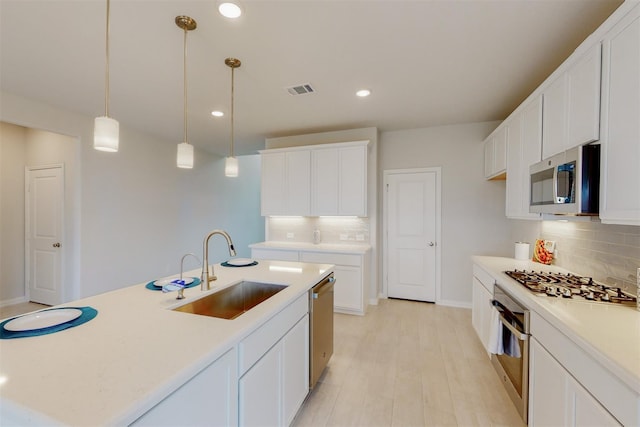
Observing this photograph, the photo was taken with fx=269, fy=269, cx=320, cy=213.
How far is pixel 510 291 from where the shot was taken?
1.97 m

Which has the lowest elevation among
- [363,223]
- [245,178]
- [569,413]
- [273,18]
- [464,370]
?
[464,370]

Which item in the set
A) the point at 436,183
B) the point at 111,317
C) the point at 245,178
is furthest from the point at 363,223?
the point at 245,178

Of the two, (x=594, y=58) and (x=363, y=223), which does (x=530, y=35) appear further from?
(x=363, y=223)

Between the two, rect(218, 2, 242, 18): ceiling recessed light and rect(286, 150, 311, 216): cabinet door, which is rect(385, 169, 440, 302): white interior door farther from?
rect(218, 2, 242, 18): ceiling recessed light

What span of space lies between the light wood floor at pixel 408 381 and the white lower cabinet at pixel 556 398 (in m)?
0.46

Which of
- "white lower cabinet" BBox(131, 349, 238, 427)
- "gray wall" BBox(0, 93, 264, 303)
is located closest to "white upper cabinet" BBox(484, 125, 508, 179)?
"white lower cabinet" BBox(131, 349, 238, 427)

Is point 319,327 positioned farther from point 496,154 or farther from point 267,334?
point 496,154

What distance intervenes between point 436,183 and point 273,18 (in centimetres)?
330

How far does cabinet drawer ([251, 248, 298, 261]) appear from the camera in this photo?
4027 millimetres

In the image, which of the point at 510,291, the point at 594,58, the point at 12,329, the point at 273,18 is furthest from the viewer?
the point at 510,291

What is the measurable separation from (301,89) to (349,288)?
103 inches

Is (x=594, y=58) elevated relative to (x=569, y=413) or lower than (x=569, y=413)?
elevated

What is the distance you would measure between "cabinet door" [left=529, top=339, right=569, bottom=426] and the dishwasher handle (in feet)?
4.62

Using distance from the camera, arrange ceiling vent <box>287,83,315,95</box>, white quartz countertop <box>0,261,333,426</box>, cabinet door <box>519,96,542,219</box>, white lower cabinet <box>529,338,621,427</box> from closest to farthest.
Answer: white quartz countertop <box>0,261,333,426</box>, white lower cabinet <box>529,338,621,427</box>, cabinet door <box>519,96,542,219</box>, ceiling vent <box>287,83,315,95</box>
